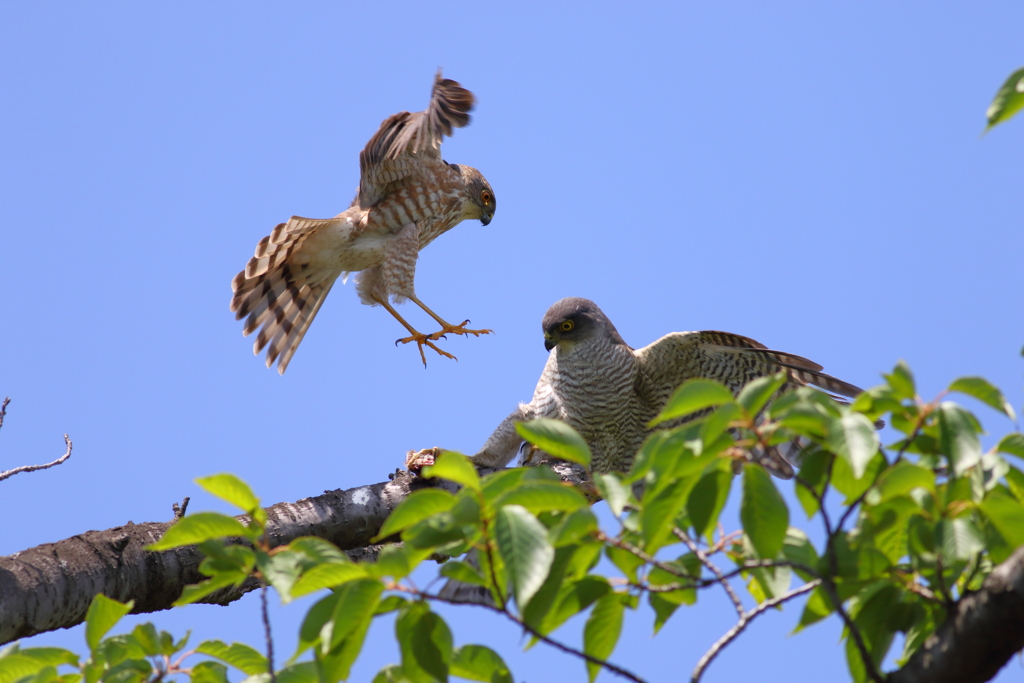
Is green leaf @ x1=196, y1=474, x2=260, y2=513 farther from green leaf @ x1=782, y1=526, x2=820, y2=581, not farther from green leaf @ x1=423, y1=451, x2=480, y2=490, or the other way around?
green leaf @ x1=782, y1=526, x2=820, y2=581

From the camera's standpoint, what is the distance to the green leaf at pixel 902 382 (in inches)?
68.1

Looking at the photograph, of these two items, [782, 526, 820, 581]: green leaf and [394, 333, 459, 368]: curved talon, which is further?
[394, 333, 459, 368]: curved talon

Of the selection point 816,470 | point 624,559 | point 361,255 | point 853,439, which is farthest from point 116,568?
point 361,255

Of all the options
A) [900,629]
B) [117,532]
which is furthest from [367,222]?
[900,629]

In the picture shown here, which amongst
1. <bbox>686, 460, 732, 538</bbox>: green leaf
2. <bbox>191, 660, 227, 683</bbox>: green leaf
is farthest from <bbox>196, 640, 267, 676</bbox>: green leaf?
<bbox>686, 460, 732, 538</bbox>: green leaf

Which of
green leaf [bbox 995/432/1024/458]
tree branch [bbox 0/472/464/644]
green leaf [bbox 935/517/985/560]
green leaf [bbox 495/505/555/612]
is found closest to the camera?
green leaf [bbox 495/505/555/612]

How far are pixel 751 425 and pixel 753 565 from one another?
1.05 feet

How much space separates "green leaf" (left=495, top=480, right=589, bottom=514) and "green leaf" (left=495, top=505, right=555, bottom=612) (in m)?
0.06

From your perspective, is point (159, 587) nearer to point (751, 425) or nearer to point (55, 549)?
point (55, 549)

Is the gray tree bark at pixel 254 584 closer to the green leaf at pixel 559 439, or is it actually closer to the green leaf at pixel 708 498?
the green leaf at pixel 708 498

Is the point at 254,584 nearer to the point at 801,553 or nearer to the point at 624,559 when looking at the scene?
the point at 624,559

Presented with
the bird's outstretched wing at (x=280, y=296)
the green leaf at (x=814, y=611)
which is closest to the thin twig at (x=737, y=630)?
the green leaf at (x=814, y=611)

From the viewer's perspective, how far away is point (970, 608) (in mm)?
1828

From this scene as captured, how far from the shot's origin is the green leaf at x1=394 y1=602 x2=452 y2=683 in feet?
6.13
